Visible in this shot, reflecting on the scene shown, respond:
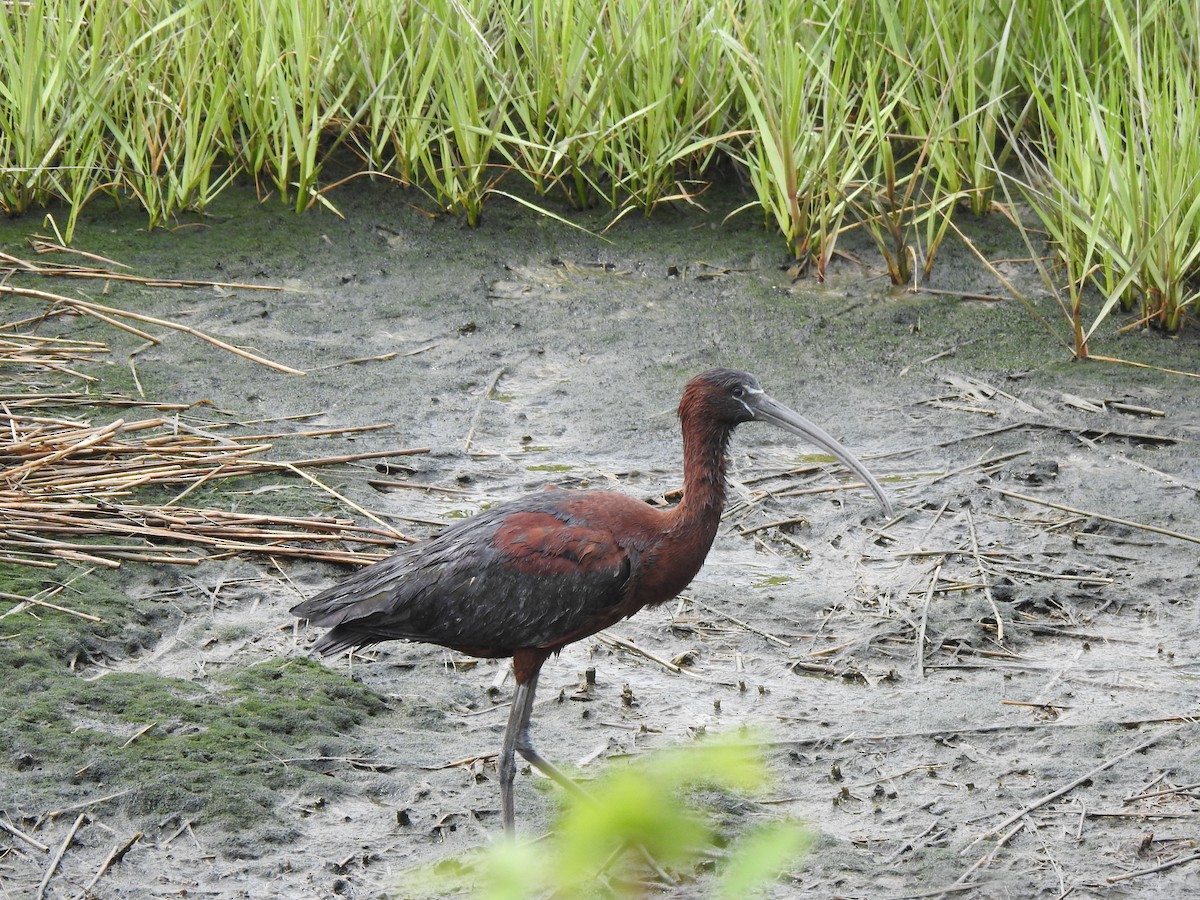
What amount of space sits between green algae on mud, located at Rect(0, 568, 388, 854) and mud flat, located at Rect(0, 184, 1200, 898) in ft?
0.03

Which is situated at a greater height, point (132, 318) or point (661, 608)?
point (132, 318)

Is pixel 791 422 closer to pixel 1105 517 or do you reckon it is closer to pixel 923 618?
pixel 923 618

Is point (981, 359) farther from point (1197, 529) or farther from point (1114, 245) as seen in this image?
point (1197, 529)

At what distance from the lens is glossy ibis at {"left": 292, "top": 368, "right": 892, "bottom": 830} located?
3268mm

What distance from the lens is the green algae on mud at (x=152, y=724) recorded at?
3162 millimetres

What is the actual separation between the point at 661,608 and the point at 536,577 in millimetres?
1128

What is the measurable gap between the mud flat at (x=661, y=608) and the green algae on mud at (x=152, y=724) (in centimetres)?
1

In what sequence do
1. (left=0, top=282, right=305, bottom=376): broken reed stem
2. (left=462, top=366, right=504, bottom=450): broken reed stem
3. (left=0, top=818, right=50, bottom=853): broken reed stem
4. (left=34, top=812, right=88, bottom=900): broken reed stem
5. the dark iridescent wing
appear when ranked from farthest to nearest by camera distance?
(left=0, top=282, right=305, bottom=376): broken reed stem < (left=462, top=366, right=504, bottom=450): broken reed stem < the dark iridescent wing < (left=0, top=818, right=50, bottom=853): broken reed stem < (left=34, top=812, right=88, bottom=900): broken reed stem

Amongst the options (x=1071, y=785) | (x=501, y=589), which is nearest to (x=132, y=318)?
(x=501, y=589)

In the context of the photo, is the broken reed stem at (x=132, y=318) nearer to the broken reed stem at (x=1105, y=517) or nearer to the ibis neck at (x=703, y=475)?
the ibis neck at (x=703, y=475)

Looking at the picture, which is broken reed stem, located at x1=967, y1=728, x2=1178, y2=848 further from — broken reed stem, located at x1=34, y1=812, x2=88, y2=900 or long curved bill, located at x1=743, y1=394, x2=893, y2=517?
broken reed stem, located at x1=34, y1=812, x2=88, y2=900

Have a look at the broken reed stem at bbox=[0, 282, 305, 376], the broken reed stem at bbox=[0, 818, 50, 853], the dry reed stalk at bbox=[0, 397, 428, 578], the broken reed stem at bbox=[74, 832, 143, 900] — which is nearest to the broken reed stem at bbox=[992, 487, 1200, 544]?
the dry reed stalk at bbox=[0, 397, 428, 578]

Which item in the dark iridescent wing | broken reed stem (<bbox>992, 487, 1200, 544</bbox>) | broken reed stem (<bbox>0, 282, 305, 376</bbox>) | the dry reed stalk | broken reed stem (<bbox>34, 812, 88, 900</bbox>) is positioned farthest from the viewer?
broken reed stem (<bbox>0, 282, 305, 376</bbox>)

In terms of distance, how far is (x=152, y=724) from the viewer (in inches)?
135
